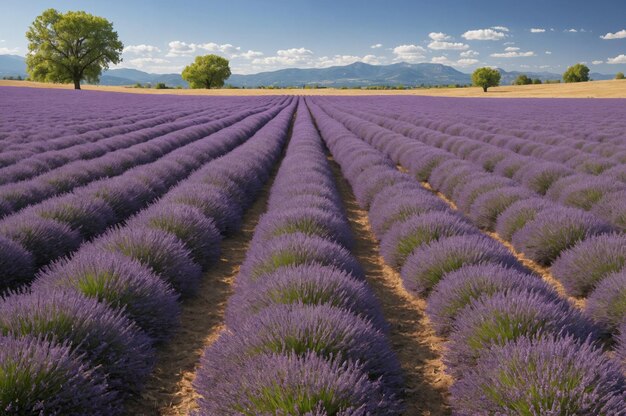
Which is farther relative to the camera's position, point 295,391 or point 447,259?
point 447,259

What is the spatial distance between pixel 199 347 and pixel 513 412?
226 centimetres

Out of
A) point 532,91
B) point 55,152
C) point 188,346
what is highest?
point 532,91

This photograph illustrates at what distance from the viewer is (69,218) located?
527 centimetres

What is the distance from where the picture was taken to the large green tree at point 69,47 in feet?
187

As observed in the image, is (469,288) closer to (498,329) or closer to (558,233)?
(498,329)

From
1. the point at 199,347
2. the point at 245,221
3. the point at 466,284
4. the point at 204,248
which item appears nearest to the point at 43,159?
the point at 245,221

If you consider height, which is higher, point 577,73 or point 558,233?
point 577,73

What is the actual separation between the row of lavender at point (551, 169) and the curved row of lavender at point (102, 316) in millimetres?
5037

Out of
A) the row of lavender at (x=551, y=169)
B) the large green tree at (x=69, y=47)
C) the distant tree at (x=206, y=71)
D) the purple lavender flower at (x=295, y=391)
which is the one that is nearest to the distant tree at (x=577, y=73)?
the distant tree at (x=206, y=71)

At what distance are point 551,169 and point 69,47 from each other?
211 ft

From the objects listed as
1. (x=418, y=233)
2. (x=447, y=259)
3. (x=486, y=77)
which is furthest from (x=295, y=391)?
(x=486, y=77)

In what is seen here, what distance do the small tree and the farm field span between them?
82339 millimetres

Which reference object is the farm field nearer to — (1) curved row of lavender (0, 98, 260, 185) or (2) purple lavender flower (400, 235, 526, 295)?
(2) purple lavender flower (400, 235, 526, 295)

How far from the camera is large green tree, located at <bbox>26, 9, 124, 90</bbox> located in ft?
187
